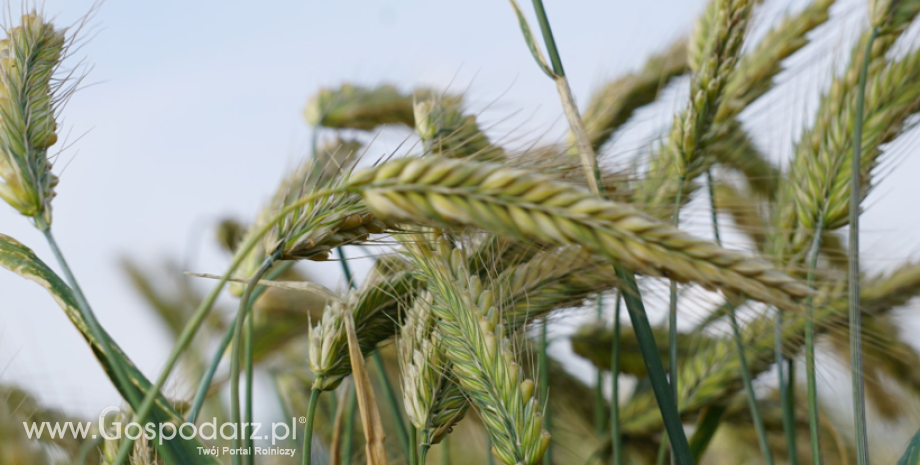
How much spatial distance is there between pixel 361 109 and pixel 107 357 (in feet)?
4.05

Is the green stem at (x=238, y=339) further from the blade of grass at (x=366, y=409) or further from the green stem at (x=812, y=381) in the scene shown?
the green stem at (x=812, y=381)

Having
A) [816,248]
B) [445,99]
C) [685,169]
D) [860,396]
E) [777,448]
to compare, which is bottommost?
[777,448]

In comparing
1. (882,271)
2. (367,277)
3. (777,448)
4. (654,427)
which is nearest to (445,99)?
(367,277)

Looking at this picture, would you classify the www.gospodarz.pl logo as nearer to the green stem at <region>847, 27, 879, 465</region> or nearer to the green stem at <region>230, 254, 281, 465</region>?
the green stem at <region>230, 254, 281, 465</region>

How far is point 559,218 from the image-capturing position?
1.94 ft

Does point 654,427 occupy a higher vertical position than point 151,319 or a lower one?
lower

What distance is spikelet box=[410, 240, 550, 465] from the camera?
0.76m

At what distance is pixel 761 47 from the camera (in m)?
1.55

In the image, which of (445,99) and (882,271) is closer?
(445,99)

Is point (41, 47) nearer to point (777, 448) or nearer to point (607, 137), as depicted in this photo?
point (607, 137)

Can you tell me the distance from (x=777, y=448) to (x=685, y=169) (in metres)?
1.16

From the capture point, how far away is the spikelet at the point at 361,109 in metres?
1.83

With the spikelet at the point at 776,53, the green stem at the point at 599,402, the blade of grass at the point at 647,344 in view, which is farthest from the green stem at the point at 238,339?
the spikelet at the point at 776,53

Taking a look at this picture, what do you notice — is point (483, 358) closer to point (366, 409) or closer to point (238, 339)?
point (366, 409)
